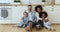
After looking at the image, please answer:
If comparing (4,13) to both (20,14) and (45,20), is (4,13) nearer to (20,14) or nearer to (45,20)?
(20,14)

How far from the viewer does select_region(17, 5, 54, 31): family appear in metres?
3.14

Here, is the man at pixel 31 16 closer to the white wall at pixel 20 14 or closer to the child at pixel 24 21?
the child at pixel 24 21

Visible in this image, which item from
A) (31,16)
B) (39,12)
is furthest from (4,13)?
(39,12)

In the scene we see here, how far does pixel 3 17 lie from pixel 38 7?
909 millimetres

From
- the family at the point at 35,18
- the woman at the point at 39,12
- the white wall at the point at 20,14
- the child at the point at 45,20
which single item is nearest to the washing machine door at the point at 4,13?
the white wall at the point at 20,14

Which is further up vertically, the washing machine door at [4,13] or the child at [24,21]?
the washing machine door at [4,13]

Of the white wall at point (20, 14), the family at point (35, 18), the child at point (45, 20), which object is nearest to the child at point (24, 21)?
the family at point (35, 18)

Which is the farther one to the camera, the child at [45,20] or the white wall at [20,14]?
the white wall at [20,14]

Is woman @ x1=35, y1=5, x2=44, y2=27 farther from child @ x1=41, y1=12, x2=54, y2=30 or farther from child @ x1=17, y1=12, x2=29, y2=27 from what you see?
Answer: child @ x1=17, y1=12, x2=29, y2=27

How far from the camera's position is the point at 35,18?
3.21 m

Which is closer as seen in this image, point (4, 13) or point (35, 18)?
point (35, 18)

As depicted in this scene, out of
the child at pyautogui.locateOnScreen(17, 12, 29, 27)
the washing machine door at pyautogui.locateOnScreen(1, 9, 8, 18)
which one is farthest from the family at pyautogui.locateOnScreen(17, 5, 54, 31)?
the washing machine door at pyautogui.locateOnScreen(1, 9, 8, 18)

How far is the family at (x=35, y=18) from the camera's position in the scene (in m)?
3.14

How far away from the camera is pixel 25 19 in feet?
10.6
